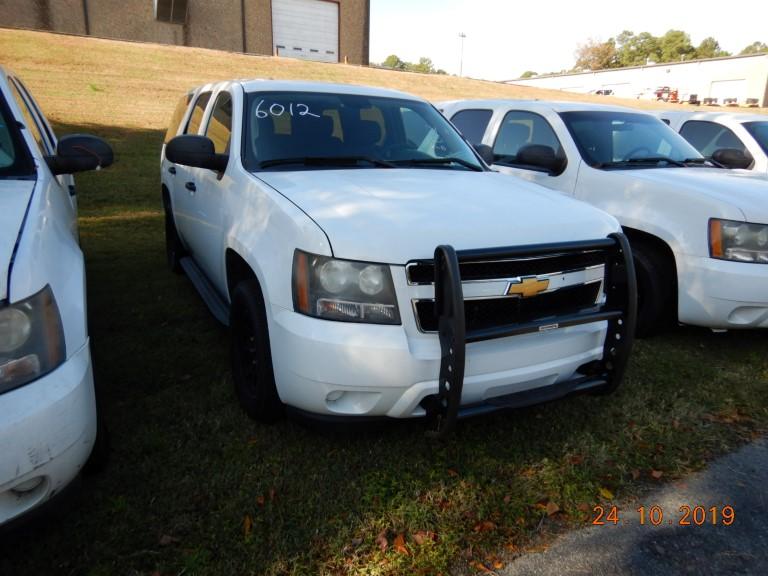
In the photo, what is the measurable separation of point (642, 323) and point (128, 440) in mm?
3597

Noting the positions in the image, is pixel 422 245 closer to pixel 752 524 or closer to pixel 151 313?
pixel 752 524

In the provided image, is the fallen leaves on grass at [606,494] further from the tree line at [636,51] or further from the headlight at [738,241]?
the tree line at [636,51]

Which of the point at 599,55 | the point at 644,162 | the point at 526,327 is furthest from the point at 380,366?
the point at 599,55

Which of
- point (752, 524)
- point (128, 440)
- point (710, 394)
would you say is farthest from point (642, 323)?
point (128, 440)

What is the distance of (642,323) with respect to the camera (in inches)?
167

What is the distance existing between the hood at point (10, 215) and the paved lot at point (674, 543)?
2.09 metres

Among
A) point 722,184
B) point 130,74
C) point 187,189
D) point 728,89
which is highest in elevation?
point 728,89

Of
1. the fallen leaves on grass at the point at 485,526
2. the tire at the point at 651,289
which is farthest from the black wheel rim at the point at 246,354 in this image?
the tire at the point at 651,289

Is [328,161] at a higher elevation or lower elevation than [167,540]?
higher

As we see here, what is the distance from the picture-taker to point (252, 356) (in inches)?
118

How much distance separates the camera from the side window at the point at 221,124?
12.0 ft

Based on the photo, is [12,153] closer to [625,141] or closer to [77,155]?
[77,155]

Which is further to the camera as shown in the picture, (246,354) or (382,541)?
(246,354)
